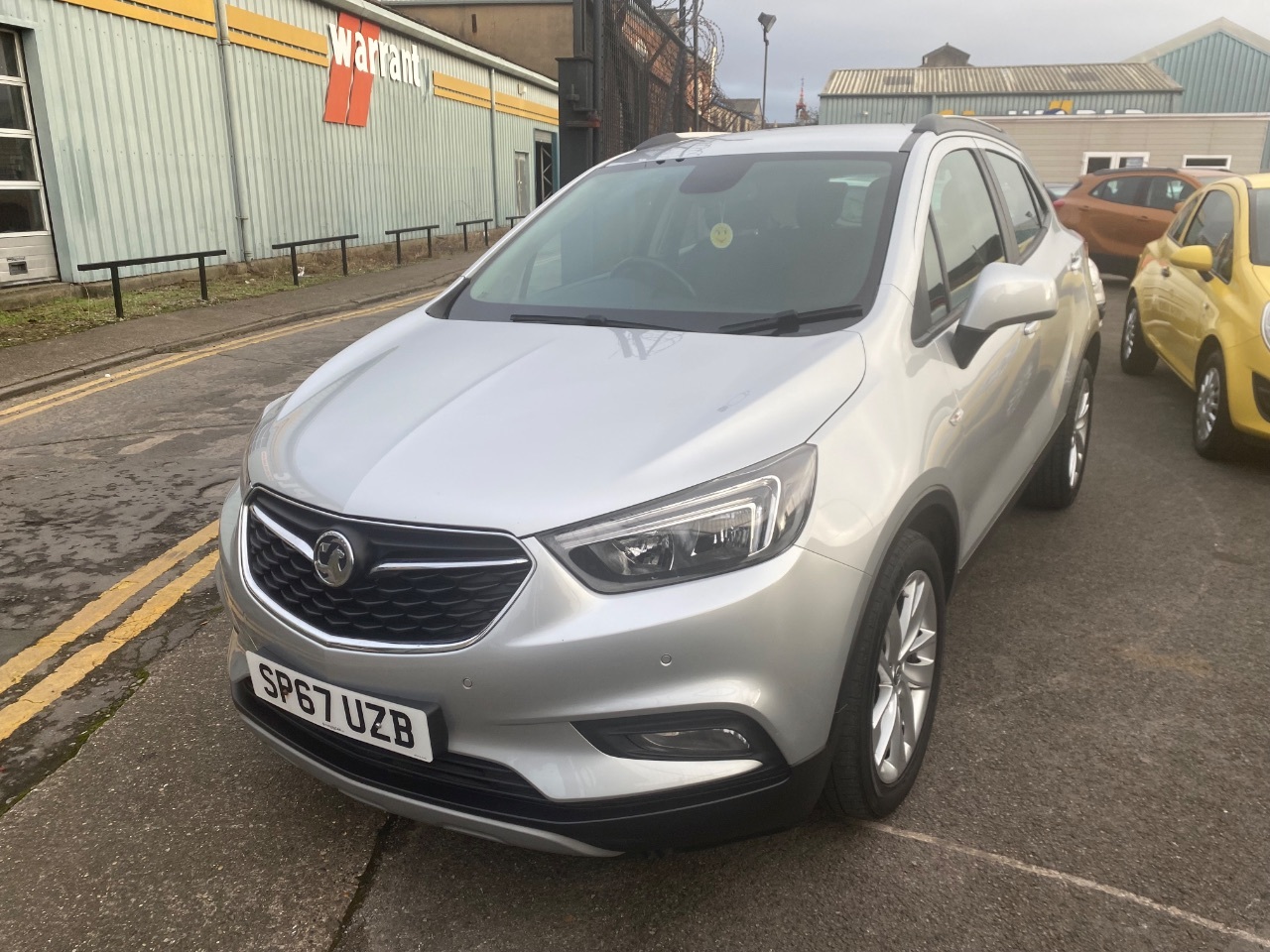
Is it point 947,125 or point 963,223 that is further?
point 947,125

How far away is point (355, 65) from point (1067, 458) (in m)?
16.3

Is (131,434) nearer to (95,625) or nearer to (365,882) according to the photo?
(95,625)

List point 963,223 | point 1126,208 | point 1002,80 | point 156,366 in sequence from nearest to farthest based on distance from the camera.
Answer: point 963,223 < point 156,366 < point 1126,208 < point 1002,80

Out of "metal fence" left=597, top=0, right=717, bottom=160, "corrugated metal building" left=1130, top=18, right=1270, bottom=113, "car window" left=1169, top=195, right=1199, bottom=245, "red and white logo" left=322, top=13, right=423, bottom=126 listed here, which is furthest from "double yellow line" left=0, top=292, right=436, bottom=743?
"corrugated metal building" left=1130, top=18, right=1270, bottom=113

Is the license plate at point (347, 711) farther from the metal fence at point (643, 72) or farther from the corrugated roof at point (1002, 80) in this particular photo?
the corrugated roof at point (1002, 80)

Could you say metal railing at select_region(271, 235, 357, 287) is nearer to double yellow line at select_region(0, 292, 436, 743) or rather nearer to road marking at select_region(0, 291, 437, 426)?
road marking at select_region(0, 291, 437, 426)

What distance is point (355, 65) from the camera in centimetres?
1756

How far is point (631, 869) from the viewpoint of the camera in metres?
2.39

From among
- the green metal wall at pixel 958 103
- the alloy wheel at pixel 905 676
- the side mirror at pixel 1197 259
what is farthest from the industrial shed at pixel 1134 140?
the alloy wheel at pixel 905 676

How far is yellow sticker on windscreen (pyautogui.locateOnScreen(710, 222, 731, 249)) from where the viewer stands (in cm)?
319

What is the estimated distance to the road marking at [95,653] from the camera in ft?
10.3

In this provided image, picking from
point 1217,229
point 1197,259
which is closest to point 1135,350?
point 1217,229

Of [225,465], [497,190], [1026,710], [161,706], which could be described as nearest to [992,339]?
A: [1026,710]

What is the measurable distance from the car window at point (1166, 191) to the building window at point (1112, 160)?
15792 mm
